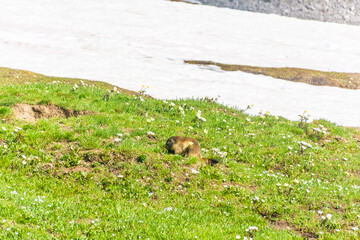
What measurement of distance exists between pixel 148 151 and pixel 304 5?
2349 inches

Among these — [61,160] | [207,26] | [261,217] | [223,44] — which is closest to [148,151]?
[61,160]

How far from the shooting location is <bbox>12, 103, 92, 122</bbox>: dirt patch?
13.6 metres

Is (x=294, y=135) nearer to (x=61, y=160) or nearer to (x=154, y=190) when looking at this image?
(x=154, y=190)

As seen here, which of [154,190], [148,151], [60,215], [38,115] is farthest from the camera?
[38,115]

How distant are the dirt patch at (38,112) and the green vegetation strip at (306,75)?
23.5m

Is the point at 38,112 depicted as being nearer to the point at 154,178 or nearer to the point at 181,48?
the point at 154,178

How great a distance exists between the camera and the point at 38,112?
1418cm

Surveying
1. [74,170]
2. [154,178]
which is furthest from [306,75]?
Result: [74,170]

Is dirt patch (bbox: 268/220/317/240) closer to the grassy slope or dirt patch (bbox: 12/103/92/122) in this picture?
the grassy slope

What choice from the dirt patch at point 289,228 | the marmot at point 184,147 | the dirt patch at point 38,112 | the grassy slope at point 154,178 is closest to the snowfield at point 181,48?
the grassy slope at point 154,178

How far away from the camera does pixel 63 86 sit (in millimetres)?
17219

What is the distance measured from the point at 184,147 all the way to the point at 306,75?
2628 centimetres

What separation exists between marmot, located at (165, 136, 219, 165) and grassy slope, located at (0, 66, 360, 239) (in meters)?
0.33

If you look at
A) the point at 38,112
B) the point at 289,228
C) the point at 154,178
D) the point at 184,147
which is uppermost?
the point at 38,112
